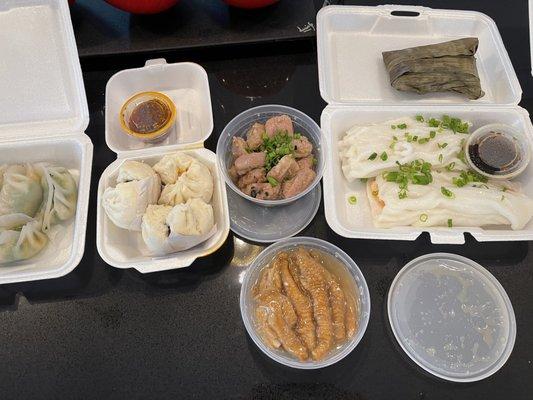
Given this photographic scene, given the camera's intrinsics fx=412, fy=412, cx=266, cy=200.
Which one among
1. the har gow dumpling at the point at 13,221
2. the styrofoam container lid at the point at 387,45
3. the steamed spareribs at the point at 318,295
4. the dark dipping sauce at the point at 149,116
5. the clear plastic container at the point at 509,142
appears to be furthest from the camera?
the styrofoam container lid at the point at 387,45

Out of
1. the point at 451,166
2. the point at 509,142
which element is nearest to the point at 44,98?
the point at 451,166

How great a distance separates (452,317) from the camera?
1.67 m

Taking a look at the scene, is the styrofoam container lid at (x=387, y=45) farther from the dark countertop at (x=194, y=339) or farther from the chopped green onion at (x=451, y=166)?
the dark countertop at (x=194, y=339)

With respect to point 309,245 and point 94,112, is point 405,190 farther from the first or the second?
point 94,112

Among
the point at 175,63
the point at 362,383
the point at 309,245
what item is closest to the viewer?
the point at 362,383

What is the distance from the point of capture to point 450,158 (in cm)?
191

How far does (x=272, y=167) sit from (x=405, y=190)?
591 millimetres

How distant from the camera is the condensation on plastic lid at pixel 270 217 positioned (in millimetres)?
1851

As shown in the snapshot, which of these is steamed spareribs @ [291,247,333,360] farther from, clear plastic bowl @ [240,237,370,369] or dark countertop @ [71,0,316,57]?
dark countertop @ [71,0,316,57]

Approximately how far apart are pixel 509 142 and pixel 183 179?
1.48m

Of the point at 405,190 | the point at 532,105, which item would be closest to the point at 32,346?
the point at 405,190

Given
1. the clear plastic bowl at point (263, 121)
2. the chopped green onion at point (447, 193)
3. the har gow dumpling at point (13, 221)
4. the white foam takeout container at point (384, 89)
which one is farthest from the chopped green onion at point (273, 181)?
the har gow dumpling at point (13, 221)

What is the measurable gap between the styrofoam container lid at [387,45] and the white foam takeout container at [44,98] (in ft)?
3.96

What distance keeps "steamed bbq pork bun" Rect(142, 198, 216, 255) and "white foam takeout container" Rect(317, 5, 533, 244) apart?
1.76 ft
